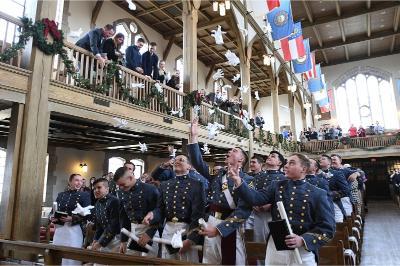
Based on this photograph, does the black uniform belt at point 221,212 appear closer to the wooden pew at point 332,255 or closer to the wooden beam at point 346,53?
the wooden pew at point 332,255

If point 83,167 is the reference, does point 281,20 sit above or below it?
above

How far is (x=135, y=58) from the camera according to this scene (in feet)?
26.9

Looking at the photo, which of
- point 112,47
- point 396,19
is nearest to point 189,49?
point 112,47

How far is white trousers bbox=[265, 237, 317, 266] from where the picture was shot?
8.28ft

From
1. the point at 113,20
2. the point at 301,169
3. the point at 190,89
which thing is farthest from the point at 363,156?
the point at 301,169

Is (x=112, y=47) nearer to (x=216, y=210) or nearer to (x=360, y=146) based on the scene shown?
(x=216, y=210)

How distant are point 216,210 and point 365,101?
25.0 metres

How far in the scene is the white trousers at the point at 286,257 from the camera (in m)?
2.52

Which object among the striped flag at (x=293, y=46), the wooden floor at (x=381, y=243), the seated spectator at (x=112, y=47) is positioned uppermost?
the striped flag at (x=293, y=46)

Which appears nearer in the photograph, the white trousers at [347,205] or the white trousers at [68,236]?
the white trousers at [68,236]

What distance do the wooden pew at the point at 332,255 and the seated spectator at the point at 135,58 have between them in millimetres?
6427

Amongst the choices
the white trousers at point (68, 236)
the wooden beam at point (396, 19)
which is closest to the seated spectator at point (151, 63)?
the white trousers at point (68, 236)

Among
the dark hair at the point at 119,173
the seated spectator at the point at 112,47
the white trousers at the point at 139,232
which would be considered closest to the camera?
the white trousers at the point at 139,232

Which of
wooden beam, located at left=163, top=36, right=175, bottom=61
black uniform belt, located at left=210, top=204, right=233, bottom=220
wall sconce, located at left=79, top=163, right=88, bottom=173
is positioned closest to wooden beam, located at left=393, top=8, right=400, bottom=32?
wooden beam, located at left=163, top=36, right=175, bottom=61
